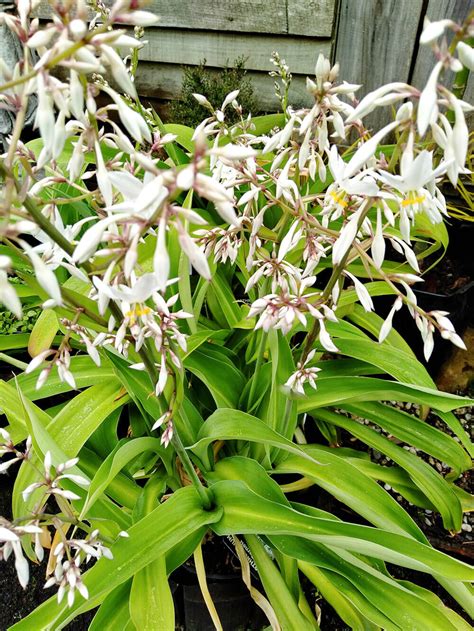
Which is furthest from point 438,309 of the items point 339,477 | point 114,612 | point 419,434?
point 114,612

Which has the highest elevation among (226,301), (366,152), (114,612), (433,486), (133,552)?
(366,152)

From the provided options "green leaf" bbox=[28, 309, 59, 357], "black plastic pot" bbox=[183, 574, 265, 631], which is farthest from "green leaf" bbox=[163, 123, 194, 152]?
"black plastic pot" bbox=[183, 574, 265, 631]

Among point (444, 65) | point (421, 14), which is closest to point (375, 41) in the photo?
point (421, 14)

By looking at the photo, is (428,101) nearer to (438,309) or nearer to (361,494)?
(361,494)

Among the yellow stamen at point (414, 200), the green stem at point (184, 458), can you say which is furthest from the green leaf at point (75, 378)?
the yellow stamen at point (414, 200)

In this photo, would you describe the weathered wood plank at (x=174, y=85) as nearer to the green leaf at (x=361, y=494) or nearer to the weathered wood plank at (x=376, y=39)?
the weathered wood plank at (x=376, y=39)

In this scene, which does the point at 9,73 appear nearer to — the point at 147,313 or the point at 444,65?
the point at 147,313
